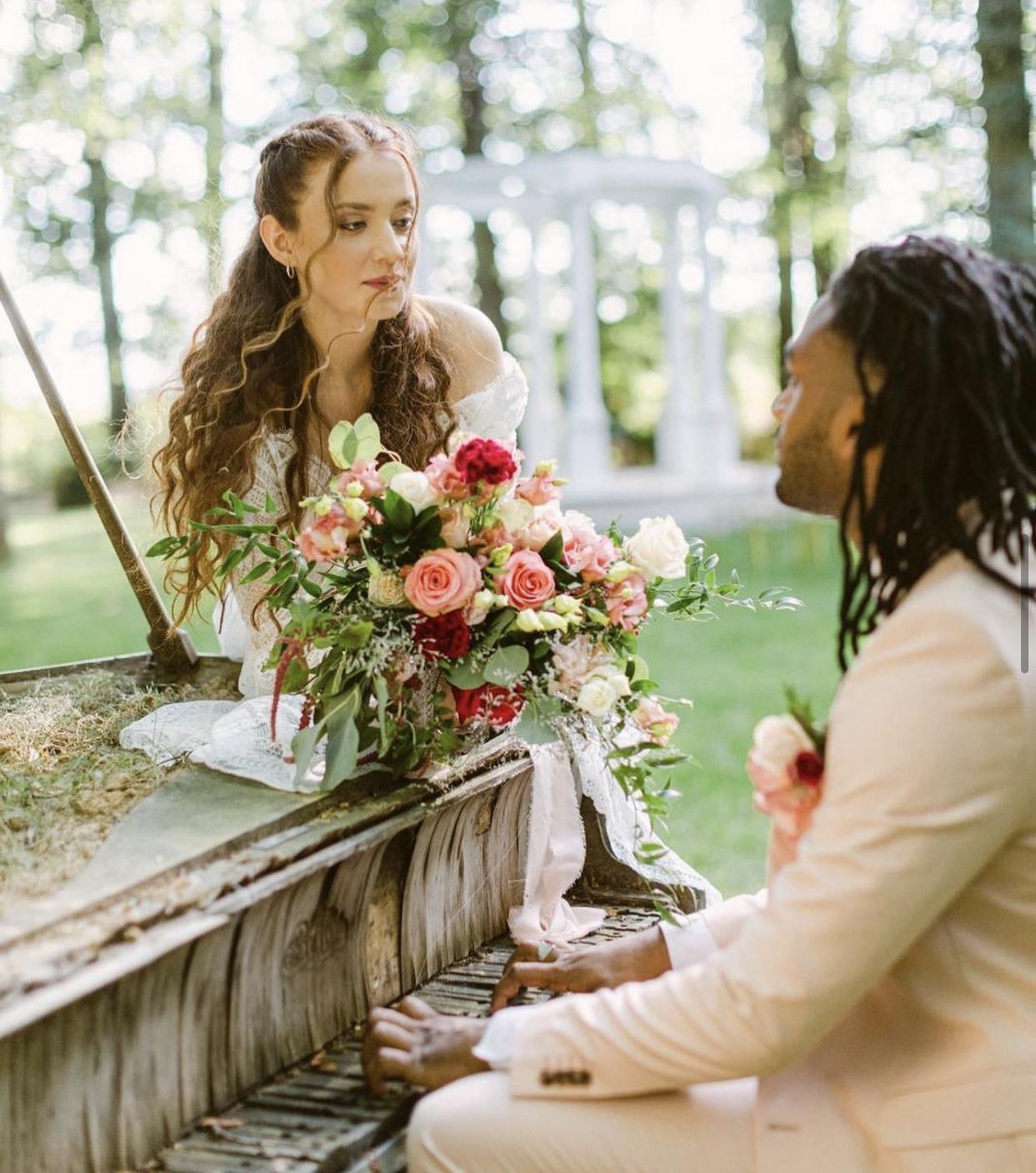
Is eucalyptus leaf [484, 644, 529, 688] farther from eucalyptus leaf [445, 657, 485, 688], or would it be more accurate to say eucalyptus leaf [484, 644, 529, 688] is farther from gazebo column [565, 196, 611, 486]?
gazebo column [565, 196, 611, 486]

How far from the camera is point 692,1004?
1732 millimetres

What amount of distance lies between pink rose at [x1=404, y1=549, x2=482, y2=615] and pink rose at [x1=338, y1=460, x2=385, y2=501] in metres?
0.17

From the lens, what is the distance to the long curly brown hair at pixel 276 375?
10.7 ft

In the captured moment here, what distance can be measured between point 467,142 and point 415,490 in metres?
16.2

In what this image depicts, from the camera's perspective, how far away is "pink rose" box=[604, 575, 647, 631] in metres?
2.62

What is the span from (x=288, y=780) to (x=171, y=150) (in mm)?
13924

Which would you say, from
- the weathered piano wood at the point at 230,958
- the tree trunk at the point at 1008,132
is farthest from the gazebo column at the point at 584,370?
the weathered piano wood at the point at 230,958

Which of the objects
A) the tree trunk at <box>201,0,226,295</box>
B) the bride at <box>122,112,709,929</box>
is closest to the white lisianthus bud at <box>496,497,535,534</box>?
the bride at <box>122,112,709,929</box>

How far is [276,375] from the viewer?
343 cm

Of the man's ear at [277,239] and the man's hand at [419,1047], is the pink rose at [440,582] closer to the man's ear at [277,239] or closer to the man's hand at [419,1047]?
the man's hand at [419,1047]

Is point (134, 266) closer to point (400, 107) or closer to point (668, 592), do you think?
point (400, 107)

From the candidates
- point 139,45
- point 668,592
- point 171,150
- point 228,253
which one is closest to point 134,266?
point 171,150

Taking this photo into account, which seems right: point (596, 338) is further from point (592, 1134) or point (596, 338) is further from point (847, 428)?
point (592, 1134)

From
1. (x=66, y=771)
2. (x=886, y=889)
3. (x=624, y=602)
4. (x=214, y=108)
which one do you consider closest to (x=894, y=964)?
(x=886, y=889)
